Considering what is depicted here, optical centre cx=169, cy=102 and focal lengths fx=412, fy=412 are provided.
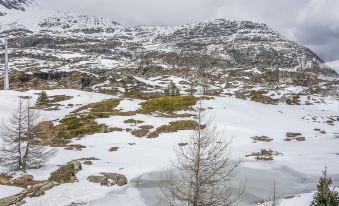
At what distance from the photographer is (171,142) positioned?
50438 millimetres

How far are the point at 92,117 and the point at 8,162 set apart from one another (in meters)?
25.2

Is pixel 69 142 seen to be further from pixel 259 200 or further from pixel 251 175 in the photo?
pixel 259 200

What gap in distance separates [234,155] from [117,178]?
569 inches

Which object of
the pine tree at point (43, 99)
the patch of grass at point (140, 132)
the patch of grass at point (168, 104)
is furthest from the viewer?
the pine tree at point (43, 99)

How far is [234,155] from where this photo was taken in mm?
43500

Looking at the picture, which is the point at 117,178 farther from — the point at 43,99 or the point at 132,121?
the point at 43,99

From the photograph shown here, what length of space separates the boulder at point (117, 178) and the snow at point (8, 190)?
6955 millimetres

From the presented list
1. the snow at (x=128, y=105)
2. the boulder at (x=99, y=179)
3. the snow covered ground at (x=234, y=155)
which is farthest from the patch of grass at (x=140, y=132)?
the boulder at (x=99, y=179)

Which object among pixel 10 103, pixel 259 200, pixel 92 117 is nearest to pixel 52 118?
pixel 92 117

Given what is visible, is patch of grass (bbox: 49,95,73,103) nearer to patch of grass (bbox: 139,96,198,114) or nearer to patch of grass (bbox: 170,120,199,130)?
patch of grass (bbox: 139,96,198,114)

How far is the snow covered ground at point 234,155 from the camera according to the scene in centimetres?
3084

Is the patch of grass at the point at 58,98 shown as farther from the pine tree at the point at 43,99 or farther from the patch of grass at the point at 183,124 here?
the patch of grass at the point at 183,124

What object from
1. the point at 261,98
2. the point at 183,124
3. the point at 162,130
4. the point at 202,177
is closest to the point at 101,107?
the point at 183,124

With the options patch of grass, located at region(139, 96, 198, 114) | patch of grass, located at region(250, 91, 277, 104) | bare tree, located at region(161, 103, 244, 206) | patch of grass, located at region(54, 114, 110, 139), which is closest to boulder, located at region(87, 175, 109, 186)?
bare tree, located at region(161, 103, 244, 206)
